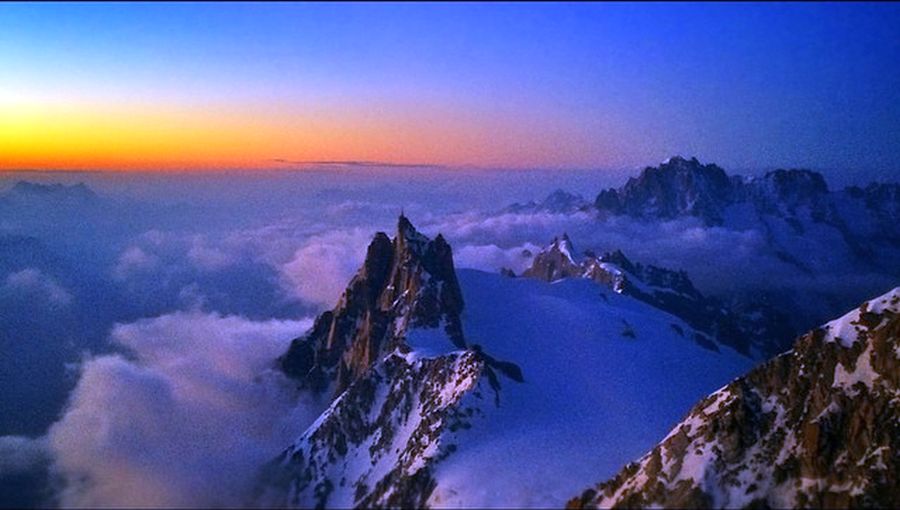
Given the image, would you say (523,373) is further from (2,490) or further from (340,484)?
(2,490)

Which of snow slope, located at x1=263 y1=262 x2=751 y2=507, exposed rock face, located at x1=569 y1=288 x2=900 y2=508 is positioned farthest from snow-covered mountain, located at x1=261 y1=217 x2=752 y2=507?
exposed rock face, located at x1=569 y1=288 x2=900 y2=508

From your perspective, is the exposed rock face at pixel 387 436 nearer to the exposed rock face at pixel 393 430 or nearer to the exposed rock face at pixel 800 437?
the exposed rock face at pixel 393 430

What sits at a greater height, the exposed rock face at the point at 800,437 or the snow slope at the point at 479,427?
the exposed rock face at the point at 800,437

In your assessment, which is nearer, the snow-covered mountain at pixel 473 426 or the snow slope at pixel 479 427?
the snow slope at pixel 479 427

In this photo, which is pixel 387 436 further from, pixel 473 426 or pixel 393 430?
pixel 473 426

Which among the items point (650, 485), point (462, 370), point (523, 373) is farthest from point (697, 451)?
point (523, 373)

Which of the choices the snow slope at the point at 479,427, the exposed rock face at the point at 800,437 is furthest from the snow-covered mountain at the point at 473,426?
the exposed rock face at the point at 800,437

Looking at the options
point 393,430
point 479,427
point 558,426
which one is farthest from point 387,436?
point 558,426

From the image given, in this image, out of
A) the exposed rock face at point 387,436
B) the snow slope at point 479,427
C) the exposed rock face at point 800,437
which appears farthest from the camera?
the exposed rock face at point 387,436
